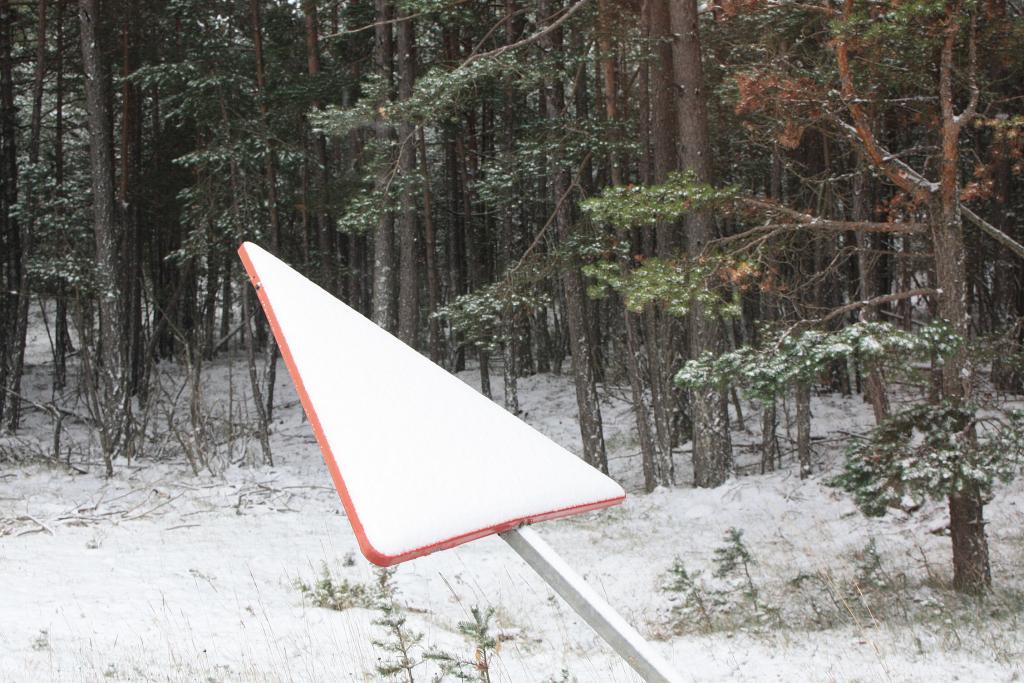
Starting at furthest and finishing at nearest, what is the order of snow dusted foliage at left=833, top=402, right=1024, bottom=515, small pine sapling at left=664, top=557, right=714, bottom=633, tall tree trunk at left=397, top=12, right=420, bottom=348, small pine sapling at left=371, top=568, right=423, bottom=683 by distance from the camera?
tall tree trunk at left=397, top=12, right=420, bottom=348
small pine sapling at left=664, top=557, right=714, bottom=633
snow dusted foliage at left=833, top=402, right=1024, bottom=515
small pine sapling at left=371, top=568, right=423, bottom=683

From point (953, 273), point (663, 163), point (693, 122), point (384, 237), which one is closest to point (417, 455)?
point (953, 273)

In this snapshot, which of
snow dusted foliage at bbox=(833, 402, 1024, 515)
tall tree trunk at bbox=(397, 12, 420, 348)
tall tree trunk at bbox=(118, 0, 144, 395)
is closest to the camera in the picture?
snow dusted foliage at bbox=(833, 402, 1024, 515)

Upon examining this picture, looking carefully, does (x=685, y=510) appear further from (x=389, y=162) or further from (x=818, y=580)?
(x=389, y=162)

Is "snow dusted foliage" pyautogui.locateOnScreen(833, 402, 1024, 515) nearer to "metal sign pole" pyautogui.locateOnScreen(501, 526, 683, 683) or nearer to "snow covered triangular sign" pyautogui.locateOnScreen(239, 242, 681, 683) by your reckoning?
"snow covered triangular sign" pyautogui.locateOnScreen(239, 242, 681, 683)

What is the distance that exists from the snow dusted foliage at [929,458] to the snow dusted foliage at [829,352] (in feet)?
2.50

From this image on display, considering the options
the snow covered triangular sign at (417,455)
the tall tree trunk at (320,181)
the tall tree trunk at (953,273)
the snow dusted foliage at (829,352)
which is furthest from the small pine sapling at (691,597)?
the tall tree trunk at (320,181)

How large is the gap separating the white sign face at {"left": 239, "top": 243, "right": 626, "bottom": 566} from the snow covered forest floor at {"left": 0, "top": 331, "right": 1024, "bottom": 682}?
1910mm

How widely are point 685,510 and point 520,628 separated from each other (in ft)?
19.1

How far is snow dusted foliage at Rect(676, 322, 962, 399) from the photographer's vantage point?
6660mm

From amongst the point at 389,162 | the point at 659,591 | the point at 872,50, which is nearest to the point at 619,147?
the point at 389,162

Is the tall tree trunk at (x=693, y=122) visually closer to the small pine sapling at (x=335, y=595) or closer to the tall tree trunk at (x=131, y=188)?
the small pine sapling at (x=335, y=595)

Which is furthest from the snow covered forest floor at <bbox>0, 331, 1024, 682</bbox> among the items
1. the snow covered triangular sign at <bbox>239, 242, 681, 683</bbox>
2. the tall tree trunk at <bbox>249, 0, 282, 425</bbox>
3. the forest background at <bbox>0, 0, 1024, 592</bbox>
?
the tall tree trunk at <bbox>249, 0, 282, 425</bbox>

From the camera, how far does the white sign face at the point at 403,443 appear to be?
2414mm

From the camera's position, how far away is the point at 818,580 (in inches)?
355
